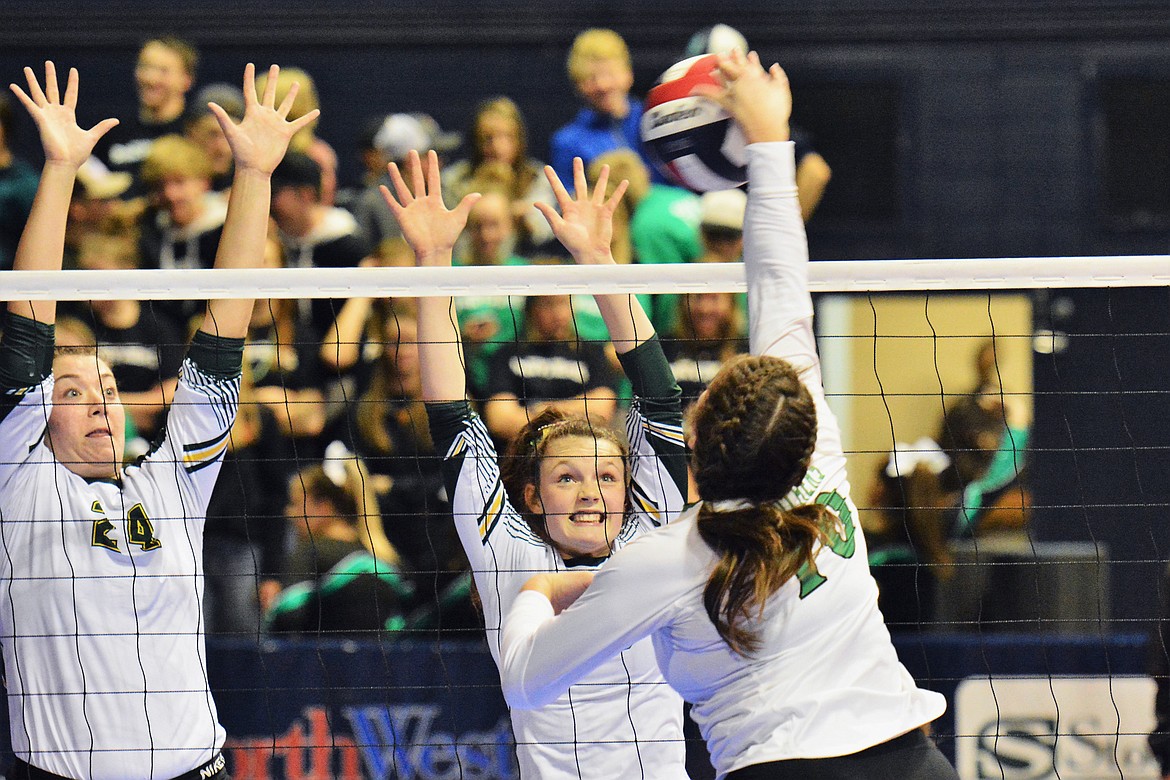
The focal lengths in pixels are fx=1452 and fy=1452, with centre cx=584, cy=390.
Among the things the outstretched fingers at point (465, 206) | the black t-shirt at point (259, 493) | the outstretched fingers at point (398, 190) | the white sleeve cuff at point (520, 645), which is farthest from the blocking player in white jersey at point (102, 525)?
the black t-shirt at point (259, 493)

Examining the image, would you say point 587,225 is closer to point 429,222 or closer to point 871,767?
point 429,222

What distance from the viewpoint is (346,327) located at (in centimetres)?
596

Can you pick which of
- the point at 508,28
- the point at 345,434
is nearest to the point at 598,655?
the point at 345,434

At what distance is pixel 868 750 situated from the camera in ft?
8.32

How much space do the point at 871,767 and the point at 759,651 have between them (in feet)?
0.91

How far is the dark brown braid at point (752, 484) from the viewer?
8.21ft

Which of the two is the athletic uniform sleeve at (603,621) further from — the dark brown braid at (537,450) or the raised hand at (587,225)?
the raised hand at (587,225)

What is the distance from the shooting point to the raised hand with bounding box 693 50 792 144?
2961 mm

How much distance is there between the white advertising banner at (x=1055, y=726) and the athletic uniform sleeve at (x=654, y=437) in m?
2.08

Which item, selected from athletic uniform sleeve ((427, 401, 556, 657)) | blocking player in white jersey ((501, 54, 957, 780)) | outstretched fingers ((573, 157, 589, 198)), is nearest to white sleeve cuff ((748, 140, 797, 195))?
blocking player in white jersey ((501, 54, 957, 780))

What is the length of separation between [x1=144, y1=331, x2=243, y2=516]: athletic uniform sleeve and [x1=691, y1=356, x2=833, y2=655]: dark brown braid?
1510mm

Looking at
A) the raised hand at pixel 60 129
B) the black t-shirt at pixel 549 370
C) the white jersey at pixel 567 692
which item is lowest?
the white jersey at pixel 567 692

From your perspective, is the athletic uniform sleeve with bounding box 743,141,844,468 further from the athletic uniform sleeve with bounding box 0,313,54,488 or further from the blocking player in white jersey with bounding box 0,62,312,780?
the athletic uniform sleeve with bounding box 0,313,54,488

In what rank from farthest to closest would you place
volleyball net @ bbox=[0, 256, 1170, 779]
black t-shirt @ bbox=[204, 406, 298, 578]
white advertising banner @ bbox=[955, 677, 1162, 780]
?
1. black t-shirt @ bbox=[204, 406, 298, 578]
2. white advertising banner @ bbox=[955, 677, 1162, 780]
3. volleyball net @ bbox=[0, 256, 1170, 779]
